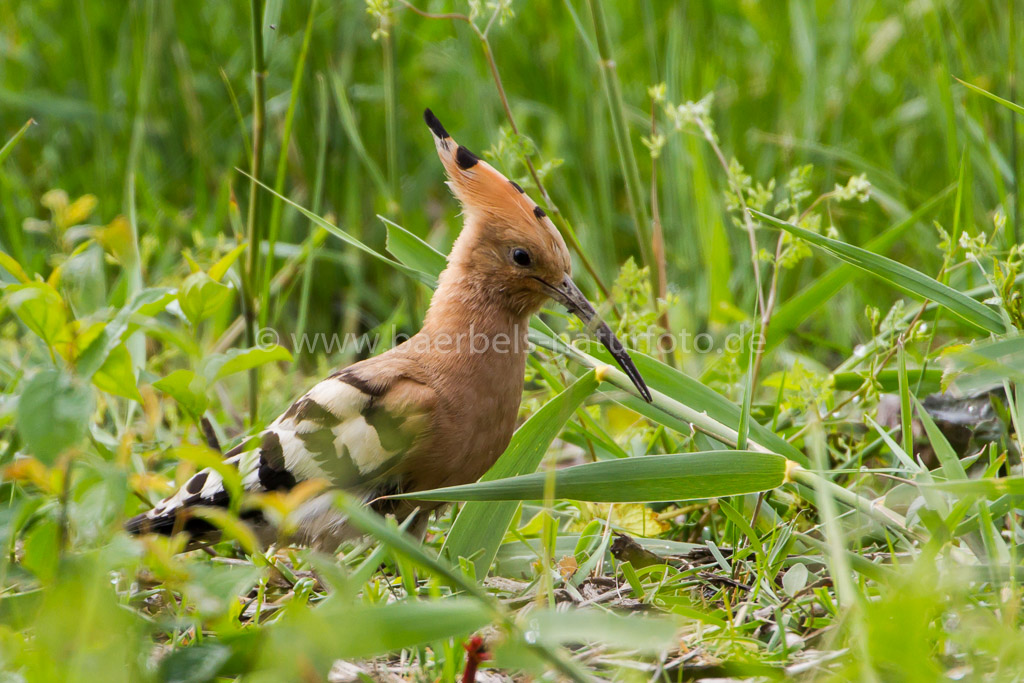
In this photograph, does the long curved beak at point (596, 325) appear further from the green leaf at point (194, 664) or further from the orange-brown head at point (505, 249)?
the green leaf at point (194, 664)

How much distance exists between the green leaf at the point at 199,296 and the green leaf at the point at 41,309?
1.06 feet

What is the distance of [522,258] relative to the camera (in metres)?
1.90

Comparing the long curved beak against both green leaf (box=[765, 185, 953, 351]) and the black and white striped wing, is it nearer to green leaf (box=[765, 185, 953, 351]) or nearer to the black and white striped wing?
the black and white striped wing

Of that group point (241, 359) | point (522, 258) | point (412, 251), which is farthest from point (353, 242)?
point (522, 258)

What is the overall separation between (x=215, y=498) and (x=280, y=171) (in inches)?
30.8

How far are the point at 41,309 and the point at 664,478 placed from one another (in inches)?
34.3

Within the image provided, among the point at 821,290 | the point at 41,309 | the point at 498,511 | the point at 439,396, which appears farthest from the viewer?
the point at 821,290

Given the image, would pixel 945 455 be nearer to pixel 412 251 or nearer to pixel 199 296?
pixel 412 251

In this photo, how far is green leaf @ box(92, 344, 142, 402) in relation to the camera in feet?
4.93

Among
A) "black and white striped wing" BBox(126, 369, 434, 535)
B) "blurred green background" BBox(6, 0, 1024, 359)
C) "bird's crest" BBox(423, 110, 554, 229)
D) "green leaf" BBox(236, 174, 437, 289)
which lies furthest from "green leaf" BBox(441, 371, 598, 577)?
"blurred green background" BBox(6, 0, 1024, 359)

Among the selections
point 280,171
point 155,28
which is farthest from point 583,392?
point 155,28

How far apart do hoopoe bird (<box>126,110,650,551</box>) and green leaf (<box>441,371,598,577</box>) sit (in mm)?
168

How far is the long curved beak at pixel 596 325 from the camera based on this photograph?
166 centimetres

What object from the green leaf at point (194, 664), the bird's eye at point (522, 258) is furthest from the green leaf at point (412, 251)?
the green leaf at point (194, 664)
